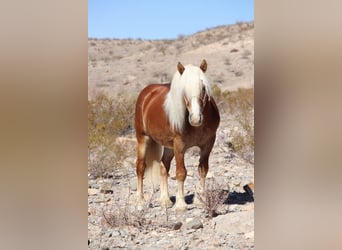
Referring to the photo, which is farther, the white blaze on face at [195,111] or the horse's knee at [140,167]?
the horse's knee at [140,167]

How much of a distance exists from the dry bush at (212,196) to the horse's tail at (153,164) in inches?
8.9

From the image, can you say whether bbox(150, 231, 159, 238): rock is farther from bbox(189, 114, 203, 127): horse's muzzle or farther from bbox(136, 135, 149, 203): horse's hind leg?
bbox(189, 114, 203, 127): horse's muzzle

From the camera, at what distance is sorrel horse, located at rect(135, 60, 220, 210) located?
8.95 ft

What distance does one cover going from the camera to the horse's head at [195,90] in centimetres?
271

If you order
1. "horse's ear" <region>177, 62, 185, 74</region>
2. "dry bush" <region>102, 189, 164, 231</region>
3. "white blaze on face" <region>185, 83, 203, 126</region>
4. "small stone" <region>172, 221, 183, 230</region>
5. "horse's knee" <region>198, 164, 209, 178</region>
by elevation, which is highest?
"horse's ear" <region>177, 62, 185, 74</region>

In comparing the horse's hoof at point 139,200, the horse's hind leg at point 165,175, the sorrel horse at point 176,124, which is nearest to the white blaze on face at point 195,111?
the sorrel horse at point 176,124

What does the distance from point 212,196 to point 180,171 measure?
0.67 feet

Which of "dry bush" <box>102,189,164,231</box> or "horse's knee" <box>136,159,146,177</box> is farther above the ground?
"horse's knee" <box>136,159,146,177</box>

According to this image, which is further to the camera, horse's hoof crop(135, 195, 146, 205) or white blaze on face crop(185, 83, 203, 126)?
horse's hoof crop(135, 195, 146, 205)

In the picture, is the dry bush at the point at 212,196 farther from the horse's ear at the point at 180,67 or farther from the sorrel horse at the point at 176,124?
the horse's ear at the point at 180,67

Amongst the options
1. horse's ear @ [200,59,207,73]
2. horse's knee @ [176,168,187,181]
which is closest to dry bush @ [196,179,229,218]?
horse's knee @ [176,168,187,181]
